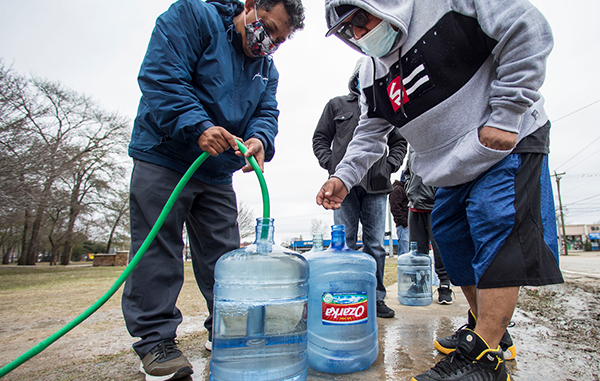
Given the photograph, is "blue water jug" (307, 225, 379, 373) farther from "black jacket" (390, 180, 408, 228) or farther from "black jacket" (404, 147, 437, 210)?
"black jacket" (390, 180, 408, 228)

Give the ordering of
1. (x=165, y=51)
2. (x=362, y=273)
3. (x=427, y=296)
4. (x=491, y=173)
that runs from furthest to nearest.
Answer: (x=427, y=296)
(x=362, y=273)
(x=165, y=51)
(x=491, y=173)

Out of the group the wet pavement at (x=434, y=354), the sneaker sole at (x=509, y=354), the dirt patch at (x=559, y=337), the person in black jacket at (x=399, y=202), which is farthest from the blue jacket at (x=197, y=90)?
the person in black jacket at (x=399, y=202)

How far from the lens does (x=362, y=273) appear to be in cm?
185

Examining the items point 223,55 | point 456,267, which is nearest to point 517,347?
→ point 456,267

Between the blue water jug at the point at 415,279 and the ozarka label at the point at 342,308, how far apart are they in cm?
207

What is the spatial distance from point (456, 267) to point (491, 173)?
1.81 feet

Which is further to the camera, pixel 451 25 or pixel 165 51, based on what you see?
pixel 165 51

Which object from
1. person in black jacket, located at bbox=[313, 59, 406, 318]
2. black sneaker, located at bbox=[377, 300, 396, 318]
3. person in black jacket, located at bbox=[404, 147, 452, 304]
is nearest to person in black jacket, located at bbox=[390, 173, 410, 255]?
A: person in black jacket, located at bbox=[404, 147, 452, 304]

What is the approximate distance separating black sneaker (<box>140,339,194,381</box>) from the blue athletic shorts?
1.30 metres

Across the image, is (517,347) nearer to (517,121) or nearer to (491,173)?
(491,173)

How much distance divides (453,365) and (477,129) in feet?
3.23

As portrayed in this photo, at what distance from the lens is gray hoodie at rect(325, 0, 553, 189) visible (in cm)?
123

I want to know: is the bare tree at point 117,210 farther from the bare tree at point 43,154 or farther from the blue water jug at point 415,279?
the blue water jug at point 415,279

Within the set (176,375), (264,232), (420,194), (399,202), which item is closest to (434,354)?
(264,232)
